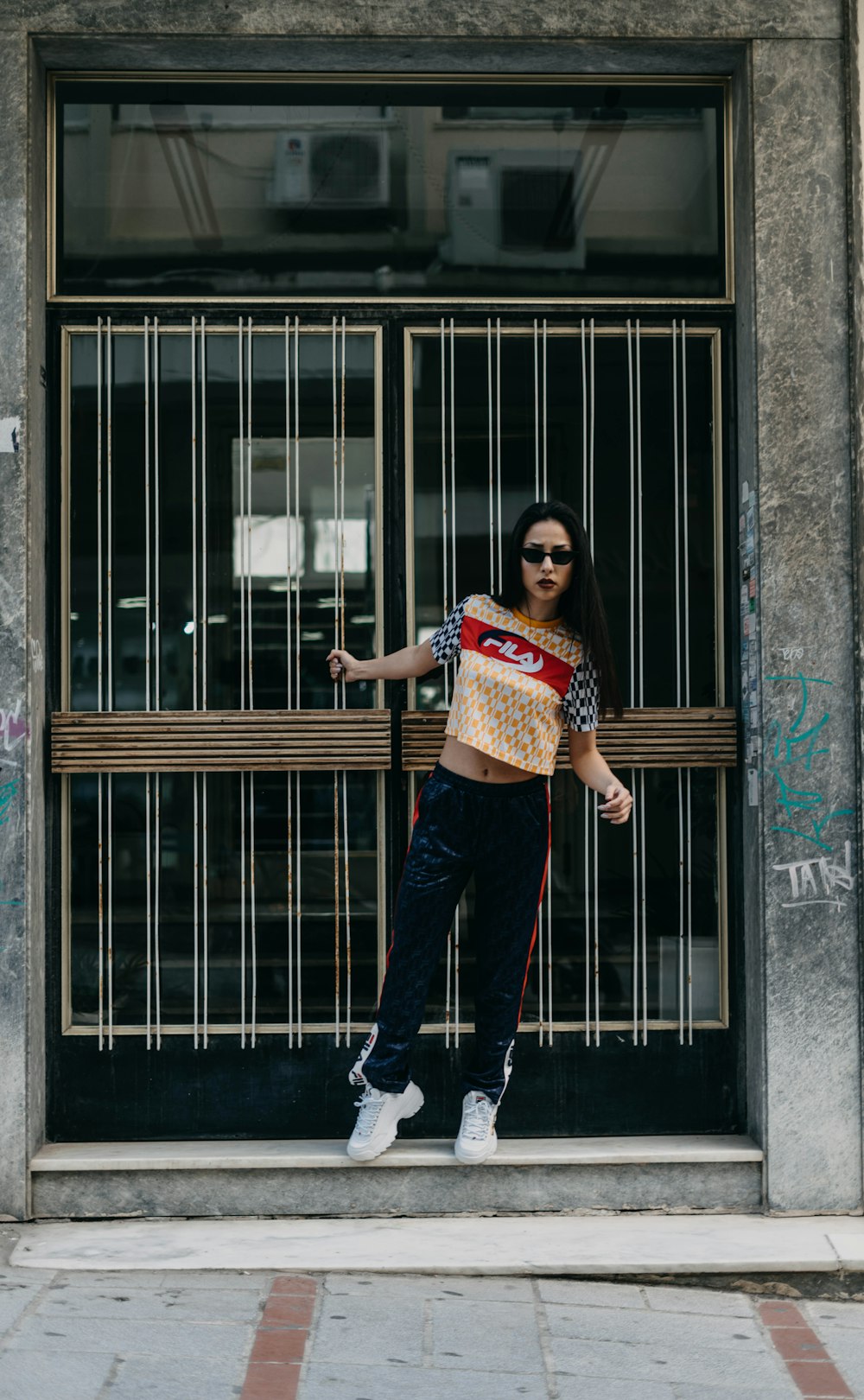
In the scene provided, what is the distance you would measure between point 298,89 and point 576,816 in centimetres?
287

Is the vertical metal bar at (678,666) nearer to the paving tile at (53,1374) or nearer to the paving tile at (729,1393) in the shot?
the paving tile at (729,1393)

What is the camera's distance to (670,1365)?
404 centimetres

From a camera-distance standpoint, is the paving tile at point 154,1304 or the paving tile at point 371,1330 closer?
the paving tile at point 371,1330

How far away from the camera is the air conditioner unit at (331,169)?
5.27 metres

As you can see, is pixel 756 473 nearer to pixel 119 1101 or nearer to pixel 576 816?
pixel 576 816

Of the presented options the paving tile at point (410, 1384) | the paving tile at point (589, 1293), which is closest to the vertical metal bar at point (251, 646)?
the paving tile at point (589, 1293)

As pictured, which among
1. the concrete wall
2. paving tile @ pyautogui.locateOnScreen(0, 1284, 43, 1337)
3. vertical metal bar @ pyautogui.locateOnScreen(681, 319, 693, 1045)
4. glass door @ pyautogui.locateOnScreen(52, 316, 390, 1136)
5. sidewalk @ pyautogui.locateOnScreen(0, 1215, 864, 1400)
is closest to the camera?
sidewalk @ pyautogui.locateOnScreen(0, 1215, 864, 1400)

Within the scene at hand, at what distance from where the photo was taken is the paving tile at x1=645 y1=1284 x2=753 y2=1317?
175 inches

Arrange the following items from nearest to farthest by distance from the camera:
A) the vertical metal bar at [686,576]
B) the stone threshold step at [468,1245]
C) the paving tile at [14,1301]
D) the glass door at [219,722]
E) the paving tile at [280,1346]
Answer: the paving tile at [280,1346] → the paving tile at [14,1301] → the stone threshold step at [468,1245] → the glass door at [219,722] → the vertical metal bar at [686,576]

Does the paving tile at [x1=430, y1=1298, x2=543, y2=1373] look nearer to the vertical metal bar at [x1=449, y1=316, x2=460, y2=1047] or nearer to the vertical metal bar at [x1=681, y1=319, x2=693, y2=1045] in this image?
the vertical metal bar at [x1=449, y1=316, x2=460, y2=1047]

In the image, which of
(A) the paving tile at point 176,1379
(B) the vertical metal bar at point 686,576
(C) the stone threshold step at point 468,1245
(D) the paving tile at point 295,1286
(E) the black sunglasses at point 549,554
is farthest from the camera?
(B) the vertical metal bar at point 686,576

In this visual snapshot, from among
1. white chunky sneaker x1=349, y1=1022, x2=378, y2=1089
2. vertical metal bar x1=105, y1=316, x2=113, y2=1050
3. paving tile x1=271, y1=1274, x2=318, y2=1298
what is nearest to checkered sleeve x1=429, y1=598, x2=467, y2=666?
vertical metal bar x1=105, y1=316, x2=113, y2=1050

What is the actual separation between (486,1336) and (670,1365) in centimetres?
53

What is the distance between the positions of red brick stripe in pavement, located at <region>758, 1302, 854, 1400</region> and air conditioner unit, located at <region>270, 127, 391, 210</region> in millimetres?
4023
